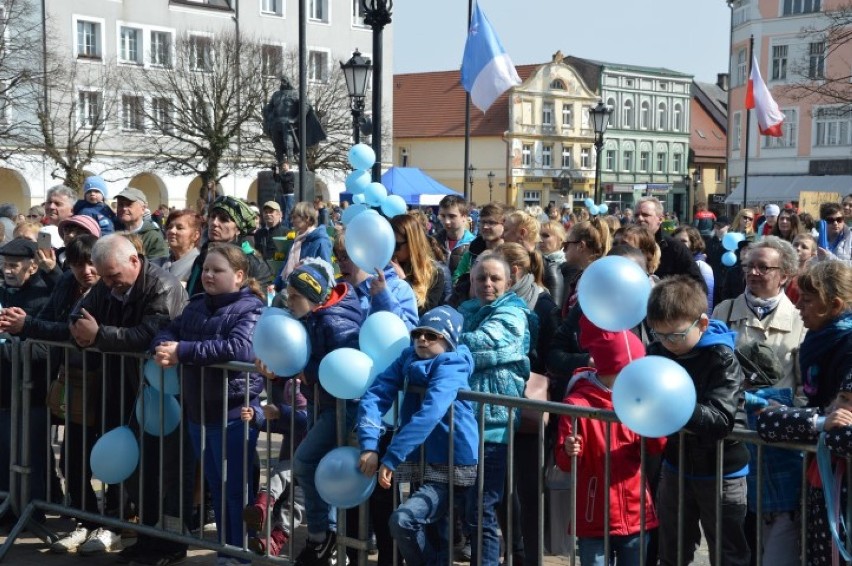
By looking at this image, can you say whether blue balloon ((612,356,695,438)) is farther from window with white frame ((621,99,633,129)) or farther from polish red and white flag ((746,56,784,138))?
window with white frame ((621,99,633,129))

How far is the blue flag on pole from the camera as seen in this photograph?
41.8 ft

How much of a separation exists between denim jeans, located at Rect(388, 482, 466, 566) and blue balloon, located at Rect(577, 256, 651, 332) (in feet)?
4.04

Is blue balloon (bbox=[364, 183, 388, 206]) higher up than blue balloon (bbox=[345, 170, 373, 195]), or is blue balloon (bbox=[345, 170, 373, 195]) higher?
blue balloon (bbox=[345, 170, 373, 195])

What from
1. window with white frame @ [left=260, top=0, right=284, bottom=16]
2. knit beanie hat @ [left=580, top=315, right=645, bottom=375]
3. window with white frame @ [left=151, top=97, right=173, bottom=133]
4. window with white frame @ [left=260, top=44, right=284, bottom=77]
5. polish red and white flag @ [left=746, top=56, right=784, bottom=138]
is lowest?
knit beanie hat @ [left=580, top=315, right=645, bottom=375]

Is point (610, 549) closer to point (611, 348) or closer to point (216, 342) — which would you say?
point (611, 348)

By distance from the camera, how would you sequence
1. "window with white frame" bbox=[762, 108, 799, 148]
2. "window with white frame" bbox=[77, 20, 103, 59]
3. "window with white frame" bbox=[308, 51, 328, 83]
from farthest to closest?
1. "window with white frame" bbox=[762, 108, 799, 148]
2. "window with white frame" bbox=[308, 51, 328, 83]
3. "window with white frame" bbox=[77, 20, 103, 59]

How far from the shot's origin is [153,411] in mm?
5957

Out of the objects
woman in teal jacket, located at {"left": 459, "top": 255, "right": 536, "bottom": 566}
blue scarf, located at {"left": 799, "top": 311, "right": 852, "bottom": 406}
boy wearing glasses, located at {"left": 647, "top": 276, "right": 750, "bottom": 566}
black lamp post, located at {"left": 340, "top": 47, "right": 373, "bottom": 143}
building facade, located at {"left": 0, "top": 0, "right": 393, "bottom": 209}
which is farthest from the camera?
building facade, located at {"left": 0, "top": 0, "right": 393, "bottom": 209}

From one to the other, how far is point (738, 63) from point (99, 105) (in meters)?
35.6

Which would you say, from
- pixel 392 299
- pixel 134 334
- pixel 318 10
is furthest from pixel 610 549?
pixel 318 10

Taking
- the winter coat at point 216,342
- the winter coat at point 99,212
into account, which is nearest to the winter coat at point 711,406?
the winter coat at point 216,342

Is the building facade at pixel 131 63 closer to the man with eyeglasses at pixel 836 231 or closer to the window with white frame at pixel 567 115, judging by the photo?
the window with white frame at pixel 567 115

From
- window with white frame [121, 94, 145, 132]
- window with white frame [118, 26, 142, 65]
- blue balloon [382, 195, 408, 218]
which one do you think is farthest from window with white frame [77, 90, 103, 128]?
blue balloon [382, 195, 408, 218]

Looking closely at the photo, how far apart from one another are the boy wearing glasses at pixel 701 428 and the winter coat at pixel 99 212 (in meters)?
6.68
